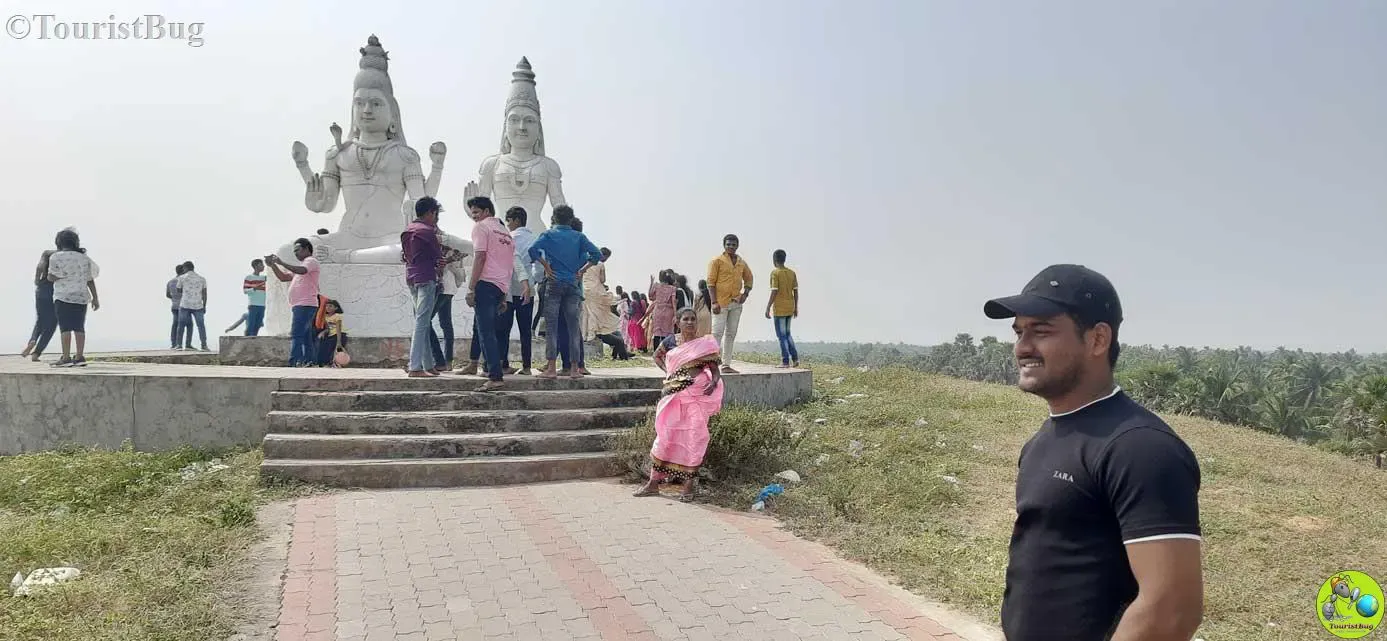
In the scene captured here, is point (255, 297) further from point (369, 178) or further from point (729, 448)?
point (729, 448)

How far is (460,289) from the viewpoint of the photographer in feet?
38.6

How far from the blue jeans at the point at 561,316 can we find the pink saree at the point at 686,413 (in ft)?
5.32

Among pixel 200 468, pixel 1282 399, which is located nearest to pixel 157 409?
pixel 200 468

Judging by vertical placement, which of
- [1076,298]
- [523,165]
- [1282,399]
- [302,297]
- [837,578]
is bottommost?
[1282,399]

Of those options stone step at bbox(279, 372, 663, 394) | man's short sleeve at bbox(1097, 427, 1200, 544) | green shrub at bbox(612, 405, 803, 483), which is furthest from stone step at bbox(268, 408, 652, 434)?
man's short sleeve at bbox(1097, 427, 1200, 544)

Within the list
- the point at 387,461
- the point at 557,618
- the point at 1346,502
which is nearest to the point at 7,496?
the point at 387,461

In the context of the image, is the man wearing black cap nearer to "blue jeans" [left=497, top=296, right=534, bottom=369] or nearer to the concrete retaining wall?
"blue jeans" [left=497, top=296, right=534, bottom=369]

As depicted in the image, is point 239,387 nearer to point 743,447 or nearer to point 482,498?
point 482,498

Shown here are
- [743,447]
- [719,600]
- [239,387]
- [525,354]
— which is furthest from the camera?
[525,354]

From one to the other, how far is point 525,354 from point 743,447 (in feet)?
7.82

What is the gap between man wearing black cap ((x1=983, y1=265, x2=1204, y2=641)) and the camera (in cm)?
136

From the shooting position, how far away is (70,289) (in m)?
7.28

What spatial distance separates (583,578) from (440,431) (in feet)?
8.76

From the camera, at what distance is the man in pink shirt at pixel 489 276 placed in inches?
244
